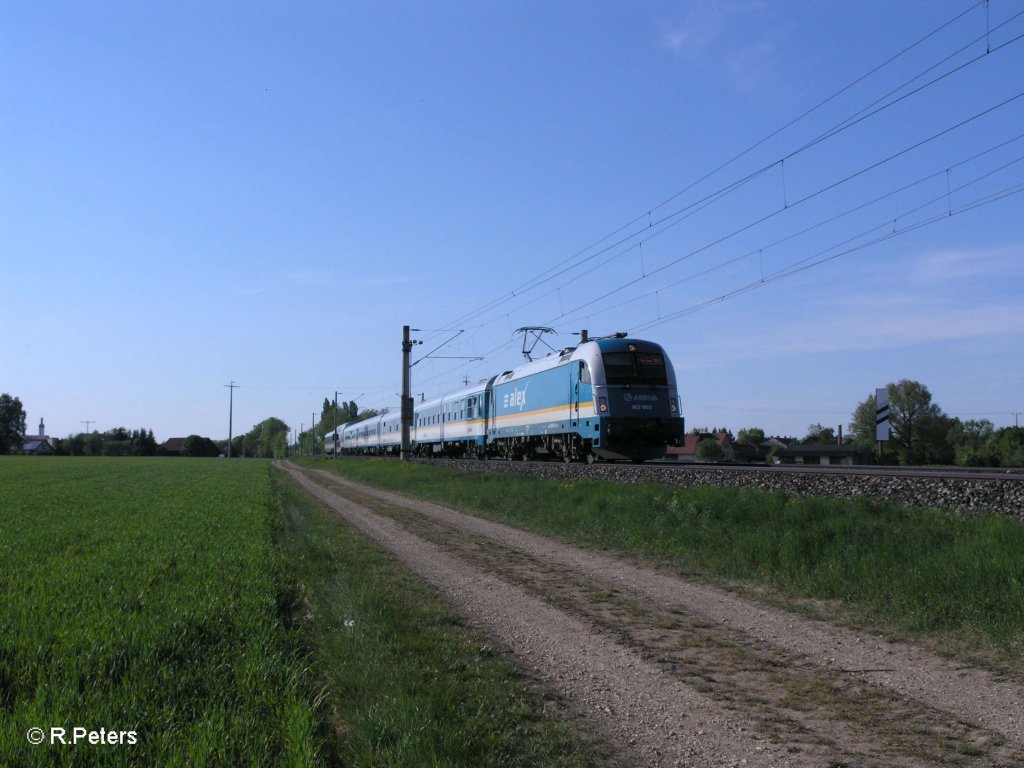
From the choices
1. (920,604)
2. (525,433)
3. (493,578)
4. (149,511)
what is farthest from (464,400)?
(920,604)

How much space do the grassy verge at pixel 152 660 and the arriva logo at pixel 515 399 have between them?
21303mm

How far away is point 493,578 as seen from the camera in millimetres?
11102

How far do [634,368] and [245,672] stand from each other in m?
19.9

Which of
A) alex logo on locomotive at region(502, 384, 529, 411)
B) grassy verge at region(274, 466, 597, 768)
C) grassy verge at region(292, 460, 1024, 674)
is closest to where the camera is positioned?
grassy verge at region(274, 466, 597, 768)

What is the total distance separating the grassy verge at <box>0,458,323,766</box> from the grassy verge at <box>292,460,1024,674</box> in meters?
5.64

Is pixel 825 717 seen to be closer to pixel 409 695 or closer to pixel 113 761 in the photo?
pixel 409 695

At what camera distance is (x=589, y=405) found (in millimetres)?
24594

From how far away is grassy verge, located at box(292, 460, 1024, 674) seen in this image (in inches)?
307

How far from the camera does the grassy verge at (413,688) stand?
15.5 ft

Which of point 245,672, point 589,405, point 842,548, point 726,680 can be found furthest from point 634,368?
point 245,672

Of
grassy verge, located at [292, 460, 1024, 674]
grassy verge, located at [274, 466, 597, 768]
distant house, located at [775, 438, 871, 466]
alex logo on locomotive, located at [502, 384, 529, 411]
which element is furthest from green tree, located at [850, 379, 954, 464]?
grassy verge, located at [274, 466, 597, 768]

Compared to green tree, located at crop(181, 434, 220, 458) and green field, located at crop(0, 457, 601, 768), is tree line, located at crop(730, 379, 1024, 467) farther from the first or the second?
green tree, located at crop(181, 434, 220, 458)

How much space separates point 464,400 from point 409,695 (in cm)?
3723

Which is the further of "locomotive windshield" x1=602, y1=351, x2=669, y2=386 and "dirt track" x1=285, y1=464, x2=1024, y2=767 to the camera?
"locomotive windshield" x1=602, y1=351, x2=669, y2=386
